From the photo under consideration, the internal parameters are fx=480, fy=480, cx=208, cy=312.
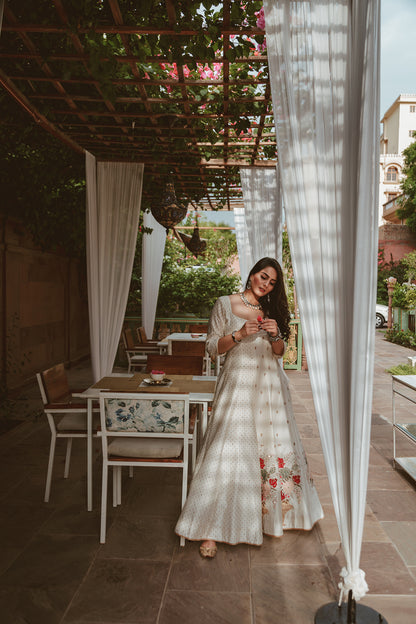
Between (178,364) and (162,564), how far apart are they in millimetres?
1733

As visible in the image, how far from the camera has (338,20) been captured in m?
1.75

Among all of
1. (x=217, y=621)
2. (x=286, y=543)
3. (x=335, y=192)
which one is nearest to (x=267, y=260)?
(x=335, y=192)

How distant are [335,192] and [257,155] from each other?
3839 millimetres

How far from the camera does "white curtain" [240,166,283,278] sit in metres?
5.60

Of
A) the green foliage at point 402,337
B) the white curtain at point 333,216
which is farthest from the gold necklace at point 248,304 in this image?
the green foliage at point 402,337

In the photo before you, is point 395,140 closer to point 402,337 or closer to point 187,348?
point 402,337

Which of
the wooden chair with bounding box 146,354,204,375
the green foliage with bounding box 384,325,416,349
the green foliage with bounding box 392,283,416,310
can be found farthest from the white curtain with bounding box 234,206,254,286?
the green foliage with bounding box 392,283,416,310

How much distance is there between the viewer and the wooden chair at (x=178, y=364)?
13.1 feet

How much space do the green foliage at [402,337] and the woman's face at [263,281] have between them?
1083cm

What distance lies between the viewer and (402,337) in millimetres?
13250

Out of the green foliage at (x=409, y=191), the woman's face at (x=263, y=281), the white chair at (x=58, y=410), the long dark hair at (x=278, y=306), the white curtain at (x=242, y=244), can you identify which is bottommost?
the white chair at (x=58, y=410)

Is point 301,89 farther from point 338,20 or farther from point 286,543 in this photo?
point 286,543

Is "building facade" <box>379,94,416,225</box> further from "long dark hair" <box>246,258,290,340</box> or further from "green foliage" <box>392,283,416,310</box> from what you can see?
"long dark hair" <box>246,258,290,340</box>

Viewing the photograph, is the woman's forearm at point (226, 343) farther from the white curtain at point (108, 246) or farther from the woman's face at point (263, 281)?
the white curtain at point (108, 246)
